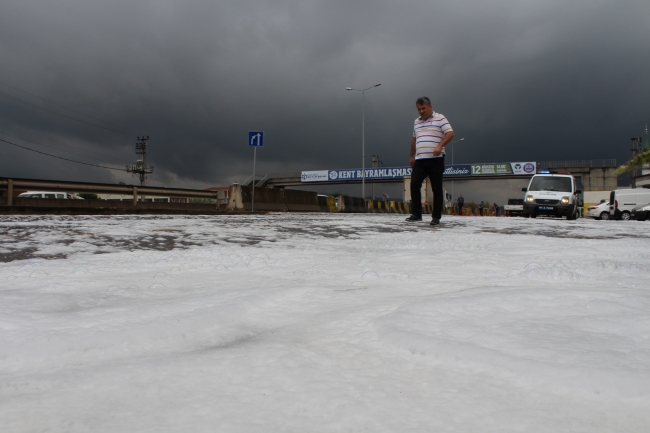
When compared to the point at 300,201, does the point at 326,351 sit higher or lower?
lower

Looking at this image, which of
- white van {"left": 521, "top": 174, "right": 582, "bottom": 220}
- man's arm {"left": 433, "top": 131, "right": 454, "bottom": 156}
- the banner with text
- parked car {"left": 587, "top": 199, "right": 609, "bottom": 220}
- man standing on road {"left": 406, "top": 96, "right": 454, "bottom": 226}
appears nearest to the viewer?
man's arm {"left": 433, "top": 131, "right": 454, "bottom": 156}

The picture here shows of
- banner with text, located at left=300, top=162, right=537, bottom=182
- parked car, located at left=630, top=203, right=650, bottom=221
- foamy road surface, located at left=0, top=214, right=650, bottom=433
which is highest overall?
banner with text, located at left=300, top=162, right=537, bottom=182

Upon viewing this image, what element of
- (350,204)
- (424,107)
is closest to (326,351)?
(424,107)

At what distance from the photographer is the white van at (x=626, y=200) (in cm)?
2295

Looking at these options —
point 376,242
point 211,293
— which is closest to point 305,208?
point 376,242

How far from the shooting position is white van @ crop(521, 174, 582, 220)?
1343 centimetres

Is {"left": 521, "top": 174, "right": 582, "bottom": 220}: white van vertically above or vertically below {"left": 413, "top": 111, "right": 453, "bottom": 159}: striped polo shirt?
below

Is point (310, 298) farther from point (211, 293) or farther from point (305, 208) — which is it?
point (305, 208)

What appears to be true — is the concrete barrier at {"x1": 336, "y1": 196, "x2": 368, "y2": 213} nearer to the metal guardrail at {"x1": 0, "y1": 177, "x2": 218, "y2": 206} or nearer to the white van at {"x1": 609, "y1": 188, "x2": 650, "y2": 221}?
the metal guardrail at {"x1": 0, "y1": 177, "x2": 218, "y2": 206}

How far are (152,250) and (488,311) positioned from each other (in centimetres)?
221

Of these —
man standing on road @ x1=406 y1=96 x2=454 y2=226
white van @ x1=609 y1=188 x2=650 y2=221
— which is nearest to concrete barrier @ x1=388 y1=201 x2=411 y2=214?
white van @ x1=609 y1=188 x2=650 y2=221

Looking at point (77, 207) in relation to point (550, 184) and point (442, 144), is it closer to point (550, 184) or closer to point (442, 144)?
point (442, 144)

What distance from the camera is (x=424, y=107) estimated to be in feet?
20.2

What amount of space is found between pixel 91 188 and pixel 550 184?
1407 centimetres
